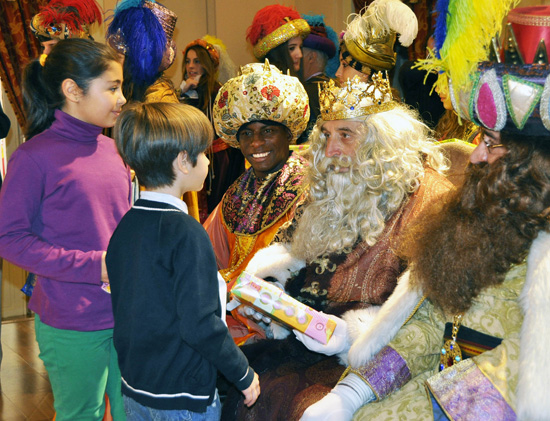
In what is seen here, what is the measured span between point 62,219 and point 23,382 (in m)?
2.36

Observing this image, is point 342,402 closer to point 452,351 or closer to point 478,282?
point 452,351

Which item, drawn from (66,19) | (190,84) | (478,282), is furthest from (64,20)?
(478,282)

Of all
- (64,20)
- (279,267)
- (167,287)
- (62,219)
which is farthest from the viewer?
(64,20)

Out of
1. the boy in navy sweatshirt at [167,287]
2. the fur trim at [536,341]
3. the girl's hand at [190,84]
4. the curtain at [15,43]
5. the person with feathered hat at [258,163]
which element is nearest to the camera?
the fur trim at [536,341]

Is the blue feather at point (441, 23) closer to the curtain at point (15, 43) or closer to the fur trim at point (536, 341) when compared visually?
the fur trim at point (536, 341)

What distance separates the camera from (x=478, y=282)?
2027 mm

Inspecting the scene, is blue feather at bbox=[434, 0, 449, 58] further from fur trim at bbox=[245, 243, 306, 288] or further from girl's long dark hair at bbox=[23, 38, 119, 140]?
girl's long dark hair at bbox=[23, 38, 119, 140]

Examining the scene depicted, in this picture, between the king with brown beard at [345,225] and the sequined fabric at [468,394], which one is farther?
the king with brown beard at [345,225]

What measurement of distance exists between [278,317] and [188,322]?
0.44 meters

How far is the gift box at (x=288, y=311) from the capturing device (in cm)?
229

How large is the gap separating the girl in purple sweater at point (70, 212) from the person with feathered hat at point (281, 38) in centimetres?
253

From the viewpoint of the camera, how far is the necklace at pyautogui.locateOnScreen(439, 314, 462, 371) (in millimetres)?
2094

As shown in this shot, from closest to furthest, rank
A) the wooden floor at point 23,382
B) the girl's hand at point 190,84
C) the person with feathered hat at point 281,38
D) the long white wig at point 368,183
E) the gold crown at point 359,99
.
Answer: the long white wig at point 368,183 < the gold crown at point 359,99 < the wooden floor at point 23,382 < the person with feathered hat at point 281,38 < the girl's hand at point 190,84

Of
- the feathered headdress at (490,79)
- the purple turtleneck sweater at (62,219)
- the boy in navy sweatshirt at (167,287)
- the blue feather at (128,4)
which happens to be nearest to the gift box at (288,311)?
the boy in navy sweatshirt at (167,287)
